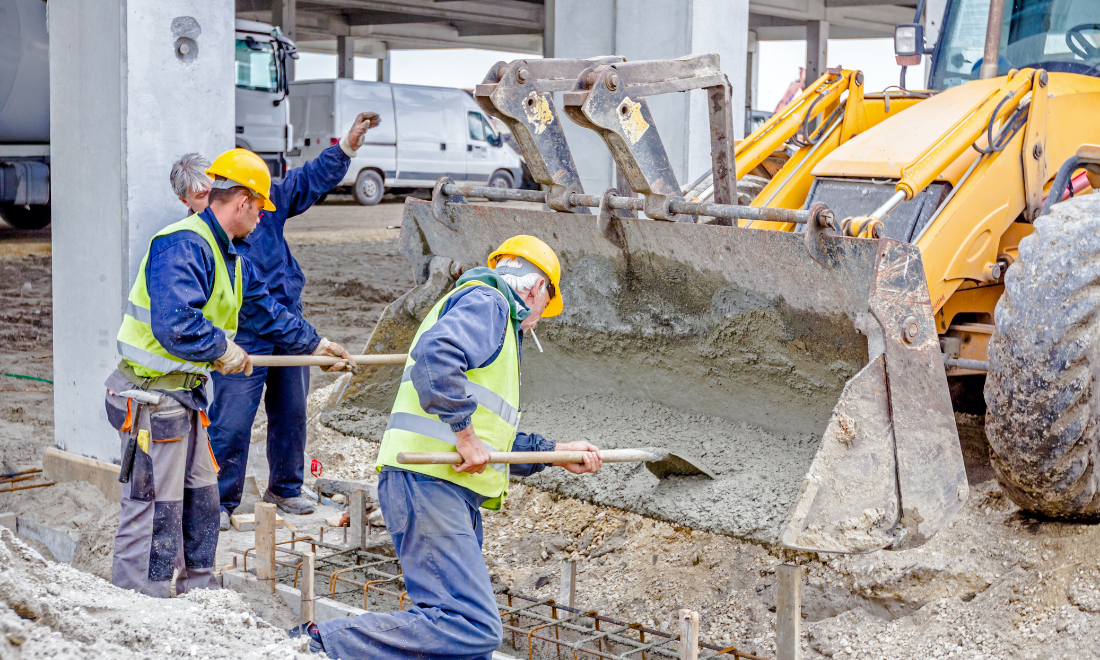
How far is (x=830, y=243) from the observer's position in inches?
152

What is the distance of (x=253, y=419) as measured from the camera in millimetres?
5383

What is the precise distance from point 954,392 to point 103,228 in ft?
13.0

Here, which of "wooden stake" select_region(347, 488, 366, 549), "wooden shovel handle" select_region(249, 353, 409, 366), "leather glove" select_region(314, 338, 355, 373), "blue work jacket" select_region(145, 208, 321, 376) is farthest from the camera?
"wooden stake" select_region(347, 488, 366, 549)

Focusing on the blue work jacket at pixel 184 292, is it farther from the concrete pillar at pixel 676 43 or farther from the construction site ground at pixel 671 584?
the concrete pillar at pixel 676 43

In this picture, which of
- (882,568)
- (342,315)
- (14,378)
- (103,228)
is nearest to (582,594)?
(882,568)

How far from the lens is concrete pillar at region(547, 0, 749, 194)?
29.2 feet

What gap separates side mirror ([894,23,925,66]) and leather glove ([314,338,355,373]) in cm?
295

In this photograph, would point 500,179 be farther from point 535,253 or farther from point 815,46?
point 535,253

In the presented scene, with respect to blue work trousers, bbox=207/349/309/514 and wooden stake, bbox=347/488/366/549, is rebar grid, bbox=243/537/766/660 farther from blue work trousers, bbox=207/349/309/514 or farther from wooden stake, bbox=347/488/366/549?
blue work trousers, bbox=207/349/309/514

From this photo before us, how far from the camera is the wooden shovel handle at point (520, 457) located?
3268 mm

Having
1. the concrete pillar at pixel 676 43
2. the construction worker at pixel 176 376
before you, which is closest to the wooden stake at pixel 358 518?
the construction worker at pixel 176 376

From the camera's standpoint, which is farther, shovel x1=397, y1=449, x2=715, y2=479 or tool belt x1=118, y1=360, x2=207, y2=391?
tool belt x1=118, y1=360, x2=207, y2=391

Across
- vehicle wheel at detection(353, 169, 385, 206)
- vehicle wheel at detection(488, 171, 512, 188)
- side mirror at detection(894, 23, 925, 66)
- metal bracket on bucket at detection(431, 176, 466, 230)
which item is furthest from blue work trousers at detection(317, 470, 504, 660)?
vehicle wheel at detection(488, 171, 512, 188)

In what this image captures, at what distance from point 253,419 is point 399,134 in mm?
15285
